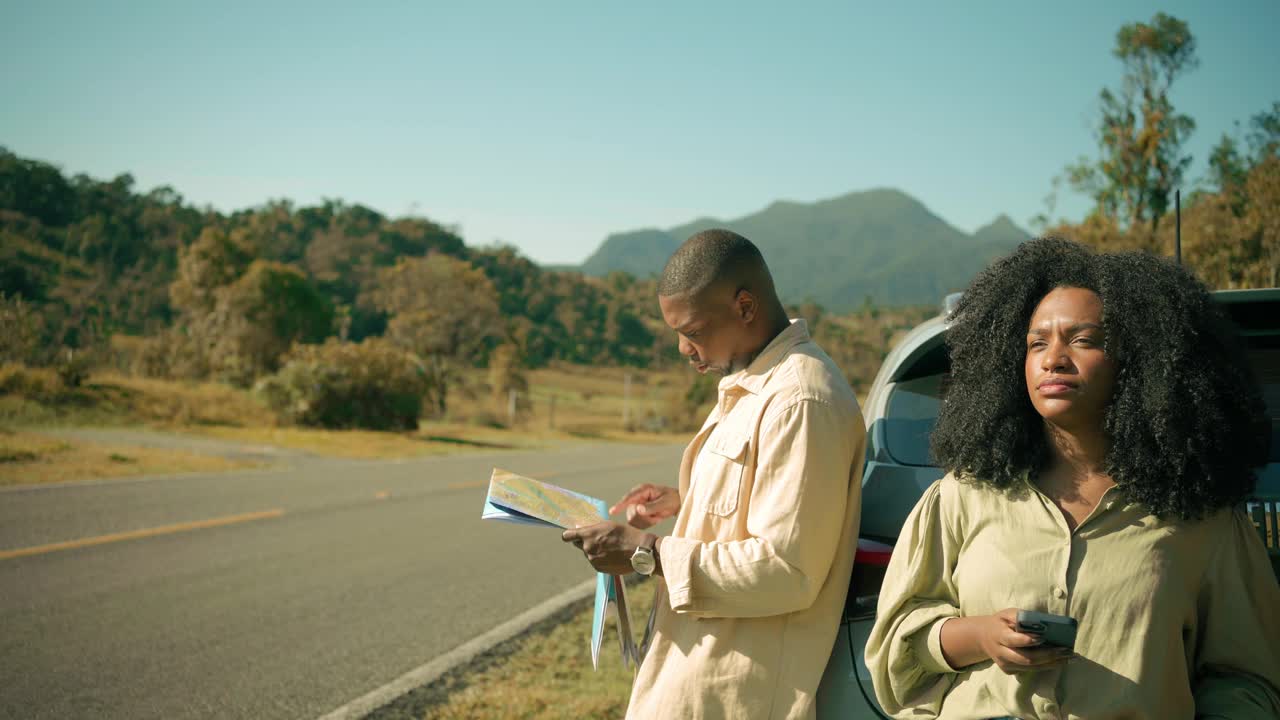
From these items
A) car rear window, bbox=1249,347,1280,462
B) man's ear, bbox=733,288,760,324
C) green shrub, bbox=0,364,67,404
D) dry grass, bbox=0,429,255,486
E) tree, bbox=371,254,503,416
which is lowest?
dry grass, bbox=0,429,255,486

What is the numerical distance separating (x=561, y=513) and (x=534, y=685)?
9.44ft

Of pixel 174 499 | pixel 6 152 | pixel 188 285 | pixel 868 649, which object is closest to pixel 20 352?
pixel 174 499

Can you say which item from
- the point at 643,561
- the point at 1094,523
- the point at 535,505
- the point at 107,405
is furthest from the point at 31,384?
the point at 1094,523

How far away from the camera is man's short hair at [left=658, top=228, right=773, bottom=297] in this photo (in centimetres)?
252

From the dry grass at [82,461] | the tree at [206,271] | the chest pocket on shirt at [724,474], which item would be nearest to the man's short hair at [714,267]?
the chest pocket on shirt at [724,474]

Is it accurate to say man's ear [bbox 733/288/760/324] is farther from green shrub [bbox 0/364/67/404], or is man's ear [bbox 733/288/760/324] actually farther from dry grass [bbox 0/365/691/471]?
green shrub [bbox 0/364/67/404]

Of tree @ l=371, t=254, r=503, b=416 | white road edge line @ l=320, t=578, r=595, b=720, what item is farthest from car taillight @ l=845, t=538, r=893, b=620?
tree @ l=371, t=254, r=503, b=416

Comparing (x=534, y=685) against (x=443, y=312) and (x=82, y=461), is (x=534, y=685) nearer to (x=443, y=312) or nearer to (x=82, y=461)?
(x=82, y=461)

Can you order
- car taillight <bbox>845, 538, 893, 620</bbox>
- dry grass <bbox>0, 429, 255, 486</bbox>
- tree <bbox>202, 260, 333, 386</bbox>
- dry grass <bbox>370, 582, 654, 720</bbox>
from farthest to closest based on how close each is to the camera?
tree <bbox>202, 260, 333, 386</bbox>
dry grass <bbox>0, 429, 255, 486</bbox>
dry grass <bbox>370, 582, 654, 720</bbox>
car taillight <bbox>845, 538, 893, 620</bbox>

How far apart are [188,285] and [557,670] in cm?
4126

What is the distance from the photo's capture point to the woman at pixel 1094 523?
1.95 meters

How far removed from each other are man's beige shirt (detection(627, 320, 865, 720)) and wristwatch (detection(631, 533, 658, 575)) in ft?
0.18

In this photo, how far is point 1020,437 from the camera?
7.23ft

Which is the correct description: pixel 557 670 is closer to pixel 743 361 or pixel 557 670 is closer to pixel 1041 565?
pixel 743 361
